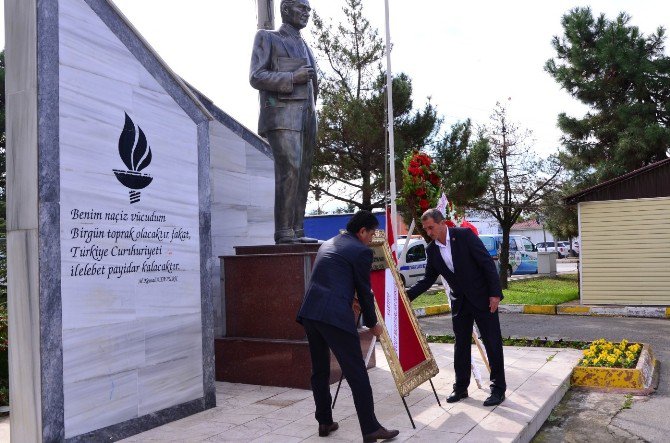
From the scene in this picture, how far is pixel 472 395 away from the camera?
6156 millimetres

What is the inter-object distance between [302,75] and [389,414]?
A: 365 cm

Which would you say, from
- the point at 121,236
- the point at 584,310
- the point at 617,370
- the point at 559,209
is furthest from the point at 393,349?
the point at 559,209

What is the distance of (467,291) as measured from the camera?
582 cm

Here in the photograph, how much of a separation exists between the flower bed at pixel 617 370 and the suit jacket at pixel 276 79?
4.21 metres

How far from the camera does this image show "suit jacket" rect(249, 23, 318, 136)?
→ 22.6ft

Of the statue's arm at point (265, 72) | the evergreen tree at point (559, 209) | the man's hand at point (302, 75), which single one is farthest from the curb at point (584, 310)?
the statue's arm at point (265, 72)

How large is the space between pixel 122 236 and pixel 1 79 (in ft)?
62.0

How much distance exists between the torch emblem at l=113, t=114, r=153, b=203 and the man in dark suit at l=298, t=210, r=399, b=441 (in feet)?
5.48

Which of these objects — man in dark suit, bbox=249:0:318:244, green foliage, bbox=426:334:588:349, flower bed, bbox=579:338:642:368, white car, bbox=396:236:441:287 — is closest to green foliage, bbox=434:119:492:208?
white car, bbox=396:236:441:287

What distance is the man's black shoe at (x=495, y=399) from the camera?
18.6 feet

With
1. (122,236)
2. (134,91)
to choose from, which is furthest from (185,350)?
(134,91)

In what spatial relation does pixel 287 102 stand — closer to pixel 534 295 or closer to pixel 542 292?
pixel 534 295

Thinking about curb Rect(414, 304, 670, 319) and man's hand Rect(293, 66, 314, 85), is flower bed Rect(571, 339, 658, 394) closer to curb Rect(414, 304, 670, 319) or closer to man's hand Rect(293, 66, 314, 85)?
man's hand Rect(293, 66, 314, 85)

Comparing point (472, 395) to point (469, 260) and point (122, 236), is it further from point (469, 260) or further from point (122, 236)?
point (122, 236)
